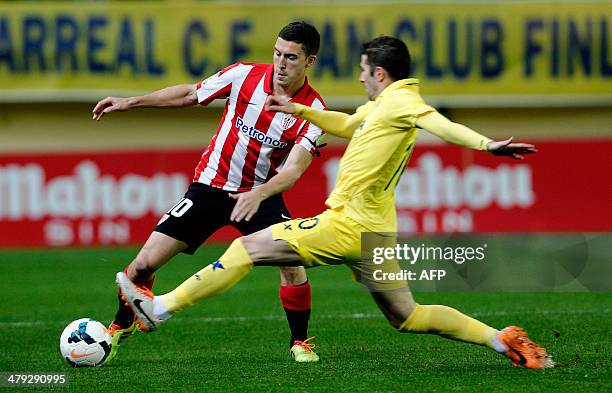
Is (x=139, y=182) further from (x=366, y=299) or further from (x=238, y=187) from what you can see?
(x=238, y=187)

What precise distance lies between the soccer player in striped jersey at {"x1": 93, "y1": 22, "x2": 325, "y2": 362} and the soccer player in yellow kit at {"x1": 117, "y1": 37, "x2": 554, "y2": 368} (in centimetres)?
77

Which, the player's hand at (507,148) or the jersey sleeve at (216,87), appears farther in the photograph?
the jersey sleeve at (216,87)

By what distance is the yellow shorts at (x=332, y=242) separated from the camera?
6.20 metres

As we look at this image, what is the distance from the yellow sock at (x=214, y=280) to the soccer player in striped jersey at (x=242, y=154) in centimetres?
90

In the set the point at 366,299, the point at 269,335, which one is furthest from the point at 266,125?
the point at 366,299

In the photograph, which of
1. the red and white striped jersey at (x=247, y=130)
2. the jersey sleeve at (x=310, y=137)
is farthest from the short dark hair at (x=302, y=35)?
the jersey sleeve at (x=310, y=137)

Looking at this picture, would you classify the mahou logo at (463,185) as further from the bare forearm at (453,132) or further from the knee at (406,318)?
the bare forearm at (453,132)

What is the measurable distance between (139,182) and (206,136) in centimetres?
435

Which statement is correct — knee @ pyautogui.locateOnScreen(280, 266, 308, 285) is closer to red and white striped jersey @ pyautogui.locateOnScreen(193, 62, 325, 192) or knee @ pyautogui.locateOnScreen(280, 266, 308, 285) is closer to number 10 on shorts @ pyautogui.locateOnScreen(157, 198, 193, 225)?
red and white striped jersey @ pyautogui.locateOnScreen(193, 62, 325, 192)

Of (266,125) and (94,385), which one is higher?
(266,125)

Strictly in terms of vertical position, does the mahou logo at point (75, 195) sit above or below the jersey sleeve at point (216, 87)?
below

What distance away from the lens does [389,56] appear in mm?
6316

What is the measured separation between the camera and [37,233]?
50.0ft
